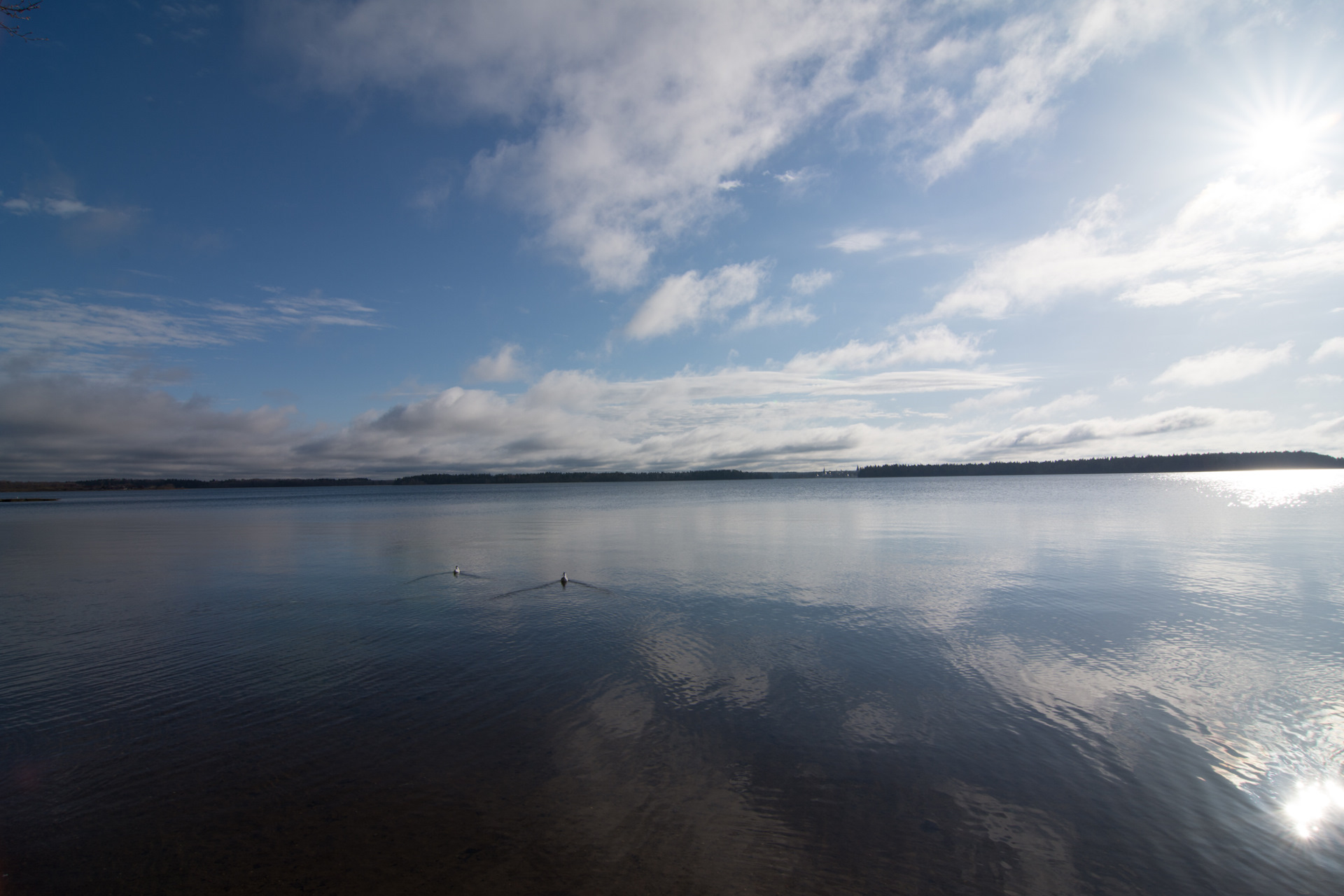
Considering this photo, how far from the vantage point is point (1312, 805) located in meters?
6.98

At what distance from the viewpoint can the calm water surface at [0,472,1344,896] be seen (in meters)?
5.92

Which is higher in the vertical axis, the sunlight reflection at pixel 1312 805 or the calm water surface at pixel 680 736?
the calm water surface at pixel 680 736

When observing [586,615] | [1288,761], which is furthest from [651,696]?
[1288,761]

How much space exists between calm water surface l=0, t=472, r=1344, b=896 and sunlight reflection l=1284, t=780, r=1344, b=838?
44mm

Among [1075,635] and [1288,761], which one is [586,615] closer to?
[1075,635]

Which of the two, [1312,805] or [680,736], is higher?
[680,736]

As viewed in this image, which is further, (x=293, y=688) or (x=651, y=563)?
(x=651, y=563)

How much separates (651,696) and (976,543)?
2554 cm

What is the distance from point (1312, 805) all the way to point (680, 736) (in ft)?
24.7

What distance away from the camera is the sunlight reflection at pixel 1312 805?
260 inches

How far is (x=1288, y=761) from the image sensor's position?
313 inches

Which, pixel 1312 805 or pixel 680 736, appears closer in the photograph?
pixel 1312 805

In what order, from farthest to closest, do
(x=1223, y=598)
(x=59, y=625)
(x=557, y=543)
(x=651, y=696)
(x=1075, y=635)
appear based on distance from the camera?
(x=557, y=543) → (x=1223, y=598) → (x=59, y=625) → (x=1075, y=635) → (x=651, y=696)

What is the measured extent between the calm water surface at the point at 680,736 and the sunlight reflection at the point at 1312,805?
0.04 meters
